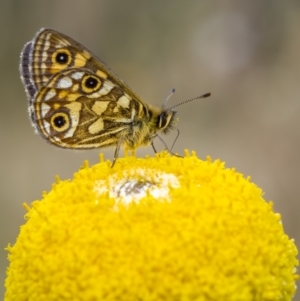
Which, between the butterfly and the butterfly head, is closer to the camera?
the butterfly

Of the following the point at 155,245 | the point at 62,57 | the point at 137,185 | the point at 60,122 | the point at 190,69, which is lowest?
the point at 155,245

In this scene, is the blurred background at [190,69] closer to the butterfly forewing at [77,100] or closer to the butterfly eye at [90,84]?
the butterfly forewing at [77,100]

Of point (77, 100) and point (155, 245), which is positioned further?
point (77, 100)

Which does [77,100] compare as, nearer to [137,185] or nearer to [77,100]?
[77,100]

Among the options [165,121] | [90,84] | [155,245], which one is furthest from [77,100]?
[155,245]

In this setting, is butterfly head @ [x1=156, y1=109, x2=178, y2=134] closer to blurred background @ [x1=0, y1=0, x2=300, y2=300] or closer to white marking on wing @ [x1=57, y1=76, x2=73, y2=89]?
white marking on wing @ [x1=57, y1=76, x2=73, y2=89]

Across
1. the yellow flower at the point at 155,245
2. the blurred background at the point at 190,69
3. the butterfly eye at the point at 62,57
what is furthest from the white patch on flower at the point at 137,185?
the blurred background at the point at 190,69

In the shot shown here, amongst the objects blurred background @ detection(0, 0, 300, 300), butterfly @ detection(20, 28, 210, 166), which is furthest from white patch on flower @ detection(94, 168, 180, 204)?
blurred background @ detection(0, 0, 300, 300)
